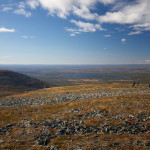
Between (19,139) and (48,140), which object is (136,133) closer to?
(48,140)

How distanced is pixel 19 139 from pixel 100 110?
1546 centimetres

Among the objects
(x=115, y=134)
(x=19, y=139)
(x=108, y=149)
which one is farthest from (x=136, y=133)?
(x=19, y=139)

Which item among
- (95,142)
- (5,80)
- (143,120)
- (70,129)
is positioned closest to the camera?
(95,142)

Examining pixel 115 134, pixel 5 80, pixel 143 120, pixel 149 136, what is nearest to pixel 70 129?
pixel 115 134

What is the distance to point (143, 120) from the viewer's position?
62.4 ft

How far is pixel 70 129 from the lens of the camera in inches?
693

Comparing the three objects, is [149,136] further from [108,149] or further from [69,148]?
[69,148]

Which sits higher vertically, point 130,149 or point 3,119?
point 130,149

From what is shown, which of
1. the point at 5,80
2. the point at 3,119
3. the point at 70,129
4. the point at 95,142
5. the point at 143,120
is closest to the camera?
the point at 95,142

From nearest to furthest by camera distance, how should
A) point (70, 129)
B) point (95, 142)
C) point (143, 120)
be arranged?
point (95, 142) < point (70, 129) < point (143, 120)

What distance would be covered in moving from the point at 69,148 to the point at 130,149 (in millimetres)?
5989

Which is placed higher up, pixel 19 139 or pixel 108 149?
pixel 108 149

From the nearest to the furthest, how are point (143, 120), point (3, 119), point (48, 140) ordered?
point (48, 140), point (143, 120), point (3, 119)

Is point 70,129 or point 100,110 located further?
point 100,110
